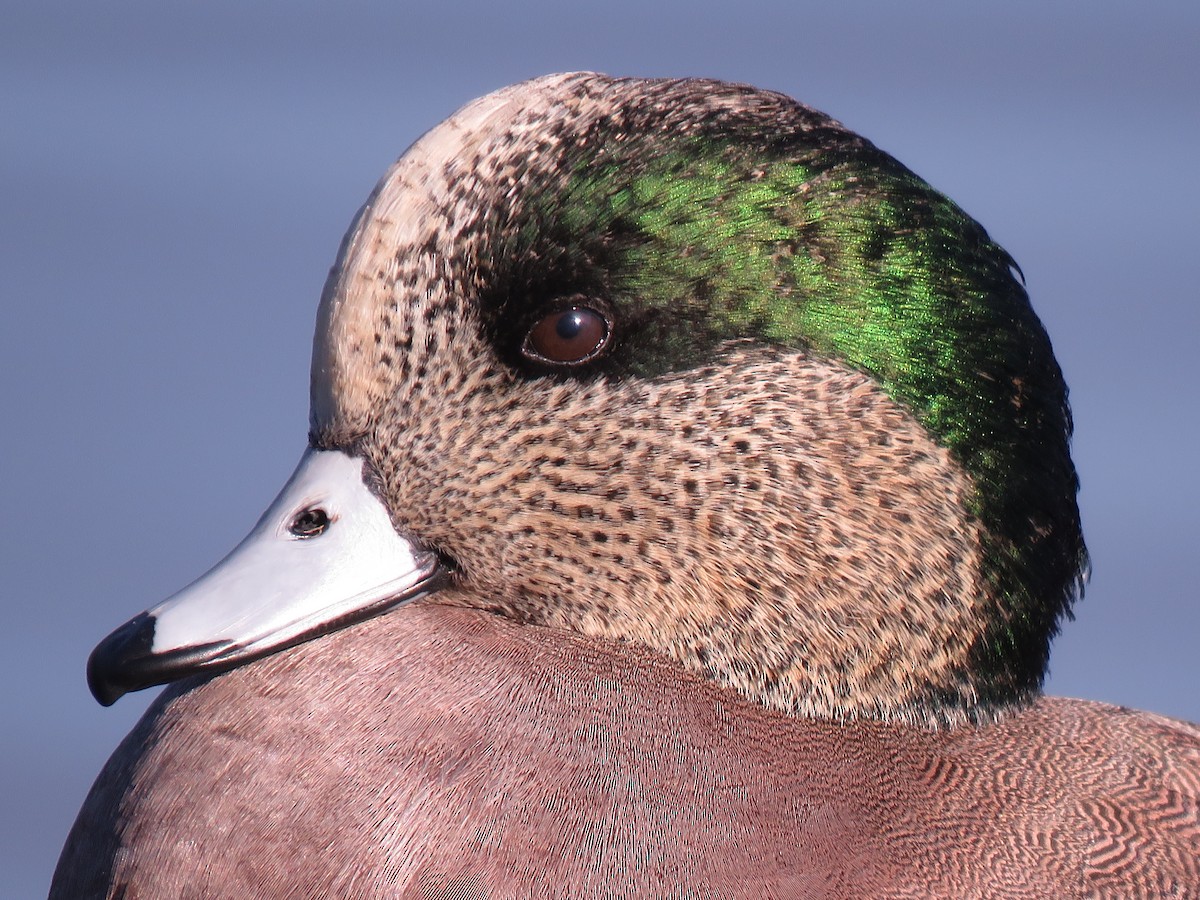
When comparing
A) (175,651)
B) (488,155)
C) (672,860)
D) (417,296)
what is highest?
(488,155)

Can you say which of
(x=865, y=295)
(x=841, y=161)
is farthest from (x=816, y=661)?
(x=841, y=161)

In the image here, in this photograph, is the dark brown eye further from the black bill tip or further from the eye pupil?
the black bill tip

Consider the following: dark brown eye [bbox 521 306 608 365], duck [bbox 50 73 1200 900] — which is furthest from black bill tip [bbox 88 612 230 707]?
dark brown eye [bbox 521 306 608 365]

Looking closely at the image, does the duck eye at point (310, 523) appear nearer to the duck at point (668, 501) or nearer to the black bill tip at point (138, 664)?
the duck at point (668, 501)

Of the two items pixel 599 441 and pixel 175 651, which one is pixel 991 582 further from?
pixel 175 651

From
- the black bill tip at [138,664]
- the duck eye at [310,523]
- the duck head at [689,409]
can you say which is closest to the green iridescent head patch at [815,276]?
the duck head at [689,409]

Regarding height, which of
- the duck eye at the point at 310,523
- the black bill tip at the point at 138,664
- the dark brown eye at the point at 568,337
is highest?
the dark brown eye at the point at 568,337
